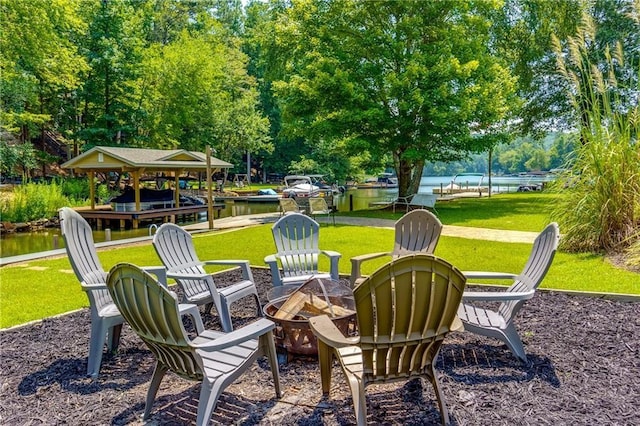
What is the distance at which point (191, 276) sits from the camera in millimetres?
4074

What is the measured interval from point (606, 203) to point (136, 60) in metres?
26.6

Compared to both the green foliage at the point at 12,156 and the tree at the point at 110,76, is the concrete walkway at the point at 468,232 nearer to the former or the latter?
the green foliage at the point at 12,156

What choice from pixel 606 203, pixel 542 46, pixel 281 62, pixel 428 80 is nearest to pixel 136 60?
pixel 281 62

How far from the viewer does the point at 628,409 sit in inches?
108

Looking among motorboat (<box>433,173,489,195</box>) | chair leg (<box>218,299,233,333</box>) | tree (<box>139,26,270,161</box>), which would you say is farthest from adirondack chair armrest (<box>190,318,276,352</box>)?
tree (<box>139,26,270,161</box>)

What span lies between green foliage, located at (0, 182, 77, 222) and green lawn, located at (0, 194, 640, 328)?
9103 mm

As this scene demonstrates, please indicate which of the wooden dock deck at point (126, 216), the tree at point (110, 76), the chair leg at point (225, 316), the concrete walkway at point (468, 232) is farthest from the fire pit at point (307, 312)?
the tree at point (110, 76)

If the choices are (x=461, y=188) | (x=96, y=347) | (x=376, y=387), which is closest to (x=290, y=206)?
(x=96, y=347)

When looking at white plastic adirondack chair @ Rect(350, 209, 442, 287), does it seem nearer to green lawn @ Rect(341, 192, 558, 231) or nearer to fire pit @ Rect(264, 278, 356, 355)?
fire pit @ Rect(264, 278, 356, 355)

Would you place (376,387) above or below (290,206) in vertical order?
below

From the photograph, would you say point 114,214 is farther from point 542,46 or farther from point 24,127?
point 542,46

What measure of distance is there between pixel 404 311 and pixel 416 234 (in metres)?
2.80

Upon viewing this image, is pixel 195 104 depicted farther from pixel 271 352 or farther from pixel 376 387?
pixel 376 387

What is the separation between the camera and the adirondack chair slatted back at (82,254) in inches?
143
